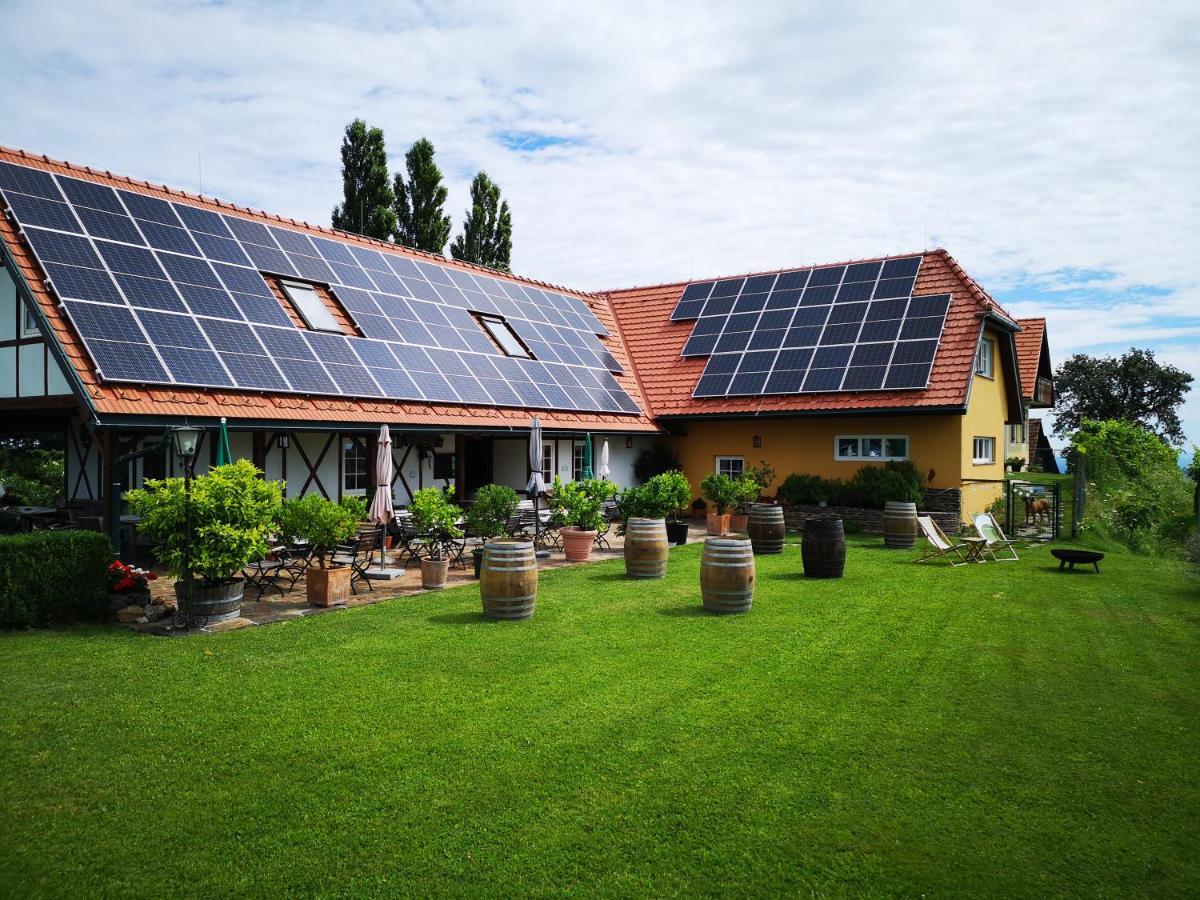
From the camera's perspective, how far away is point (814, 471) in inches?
923

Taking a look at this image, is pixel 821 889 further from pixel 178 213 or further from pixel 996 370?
pixel 996 370

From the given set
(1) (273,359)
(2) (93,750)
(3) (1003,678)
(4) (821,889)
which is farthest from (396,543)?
(4) (821,889)

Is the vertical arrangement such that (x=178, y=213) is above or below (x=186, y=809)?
above

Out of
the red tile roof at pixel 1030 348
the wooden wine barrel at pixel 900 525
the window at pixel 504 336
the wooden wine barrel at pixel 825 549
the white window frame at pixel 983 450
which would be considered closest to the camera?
the wooden wine barrel at pixel 825 549

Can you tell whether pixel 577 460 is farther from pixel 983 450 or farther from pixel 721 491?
pixel 983 450

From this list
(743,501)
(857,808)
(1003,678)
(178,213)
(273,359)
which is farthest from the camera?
(743,501)

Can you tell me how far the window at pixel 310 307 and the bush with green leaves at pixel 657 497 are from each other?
7.38 m

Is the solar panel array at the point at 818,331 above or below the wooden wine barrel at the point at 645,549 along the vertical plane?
above

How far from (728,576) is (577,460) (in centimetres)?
1336

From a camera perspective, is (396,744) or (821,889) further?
(396,744)

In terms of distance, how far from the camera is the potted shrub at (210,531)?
1021 centimetres

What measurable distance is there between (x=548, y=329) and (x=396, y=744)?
1951 centimetres

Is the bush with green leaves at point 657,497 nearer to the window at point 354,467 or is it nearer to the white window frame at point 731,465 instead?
the window at point 354,467

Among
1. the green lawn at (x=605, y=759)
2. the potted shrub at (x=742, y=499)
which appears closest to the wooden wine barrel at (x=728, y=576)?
the green lawn at (x=605, y=759)
